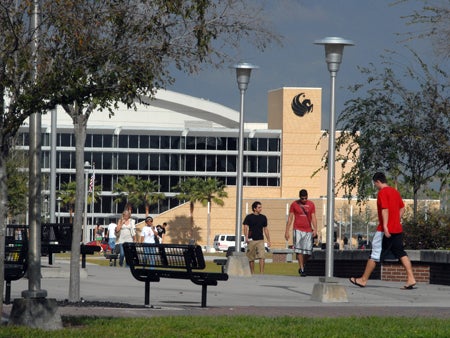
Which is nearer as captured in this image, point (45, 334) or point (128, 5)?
point (45, 334)

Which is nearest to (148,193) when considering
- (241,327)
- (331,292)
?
(331,292)

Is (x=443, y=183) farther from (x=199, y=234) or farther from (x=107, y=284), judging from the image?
(x=199, y=234)

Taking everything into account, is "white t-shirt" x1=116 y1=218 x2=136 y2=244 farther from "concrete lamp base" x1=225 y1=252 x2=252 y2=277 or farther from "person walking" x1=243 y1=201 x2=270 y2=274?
"concrete lamp base" x1=225 y1=252 x2=252 y2=277

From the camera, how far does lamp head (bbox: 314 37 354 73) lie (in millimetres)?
18250

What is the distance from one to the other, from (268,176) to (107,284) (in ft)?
332

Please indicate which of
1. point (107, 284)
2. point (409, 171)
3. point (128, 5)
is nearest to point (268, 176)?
point (409, 171)

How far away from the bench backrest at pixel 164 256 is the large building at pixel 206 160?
94411 mm

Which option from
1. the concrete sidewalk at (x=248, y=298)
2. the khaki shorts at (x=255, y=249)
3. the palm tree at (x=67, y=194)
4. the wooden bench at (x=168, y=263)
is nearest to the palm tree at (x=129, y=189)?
the palm tree at (x=67, y=194)

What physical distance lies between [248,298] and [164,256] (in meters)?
2.37

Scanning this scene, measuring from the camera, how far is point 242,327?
39.9ft

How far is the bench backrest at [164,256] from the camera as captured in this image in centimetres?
1605

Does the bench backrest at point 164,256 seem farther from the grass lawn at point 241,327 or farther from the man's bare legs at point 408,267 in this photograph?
the man's bare legs at point 408,267

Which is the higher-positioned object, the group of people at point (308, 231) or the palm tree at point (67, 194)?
the palm tree at point (67, 194)

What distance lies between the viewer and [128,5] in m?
13.2
